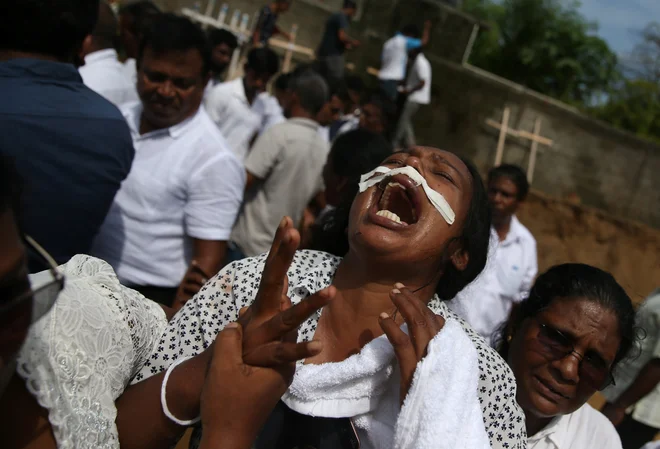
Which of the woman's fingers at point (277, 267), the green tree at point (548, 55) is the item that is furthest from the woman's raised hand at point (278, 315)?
the green tree at point (548, 55)

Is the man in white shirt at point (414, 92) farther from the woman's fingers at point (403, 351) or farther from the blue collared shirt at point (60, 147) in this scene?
the woman's fingers at point (403, 351)

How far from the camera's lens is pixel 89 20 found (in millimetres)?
2334

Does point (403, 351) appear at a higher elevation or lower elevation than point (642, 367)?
higher

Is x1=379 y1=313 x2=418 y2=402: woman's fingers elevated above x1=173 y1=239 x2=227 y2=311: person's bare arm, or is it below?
above

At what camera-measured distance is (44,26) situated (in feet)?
7.23

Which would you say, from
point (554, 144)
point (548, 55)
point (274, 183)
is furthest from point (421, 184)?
point (548, 55)

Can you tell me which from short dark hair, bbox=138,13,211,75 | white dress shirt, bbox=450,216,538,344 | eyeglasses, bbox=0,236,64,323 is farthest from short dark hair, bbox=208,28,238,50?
eyeglasses, bbox=0,236,64,323

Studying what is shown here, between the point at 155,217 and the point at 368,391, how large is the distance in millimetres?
1560

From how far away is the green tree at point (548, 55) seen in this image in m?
20.4

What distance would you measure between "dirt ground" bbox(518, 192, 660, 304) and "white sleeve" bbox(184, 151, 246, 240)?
9.14 m

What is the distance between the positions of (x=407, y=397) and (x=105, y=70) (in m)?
3.07

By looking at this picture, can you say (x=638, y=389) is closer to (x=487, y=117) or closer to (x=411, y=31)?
(x=411, y=31)

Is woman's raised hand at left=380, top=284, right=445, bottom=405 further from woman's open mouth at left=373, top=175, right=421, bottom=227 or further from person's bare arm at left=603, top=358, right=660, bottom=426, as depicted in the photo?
person's bare arm at left=603, top=358, right=660, bottom=426

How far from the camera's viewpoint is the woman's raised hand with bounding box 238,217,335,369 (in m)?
1.27
